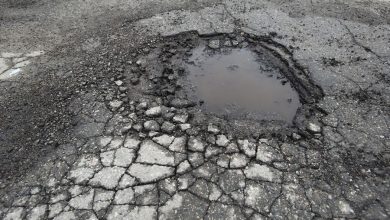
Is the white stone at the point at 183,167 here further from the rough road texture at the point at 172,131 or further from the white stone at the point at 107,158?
the white stone at the point at 107,158

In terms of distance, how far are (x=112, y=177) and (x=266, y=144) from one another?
1.45m

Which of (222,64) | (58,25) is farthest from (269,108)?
(58,25)

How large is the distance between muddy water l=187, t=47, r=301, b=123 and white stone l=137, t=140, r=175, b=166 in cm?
77

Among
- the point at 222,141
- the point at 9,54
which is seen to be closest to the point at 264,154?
the point at 222,141

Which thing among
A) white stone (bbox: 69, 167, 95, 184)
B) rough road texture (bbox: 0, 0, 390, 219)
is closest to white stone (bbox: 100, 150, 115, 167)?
rough road texture (bbox: 0, 0, 390, 219)

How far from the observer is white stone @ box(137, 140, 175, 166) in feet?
9.10

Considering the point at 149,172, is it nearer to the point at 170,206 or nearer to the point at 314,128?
A: the point at 170,206

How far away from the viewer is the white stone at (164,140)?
9.62 ft

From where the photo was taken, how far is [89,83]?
12.0 ft

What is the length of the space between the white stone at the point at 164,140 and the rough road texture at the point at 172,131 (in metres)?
0.02

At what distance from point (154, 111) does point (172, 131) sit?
1.16 feet

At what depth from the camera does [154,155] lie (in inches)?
111

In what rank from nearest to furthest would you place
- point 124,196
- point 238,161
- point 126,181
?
point 124,196
point 126,181
point 238,161

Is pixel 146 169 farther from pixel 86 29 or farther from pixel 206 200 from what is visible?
pixel 86 29
